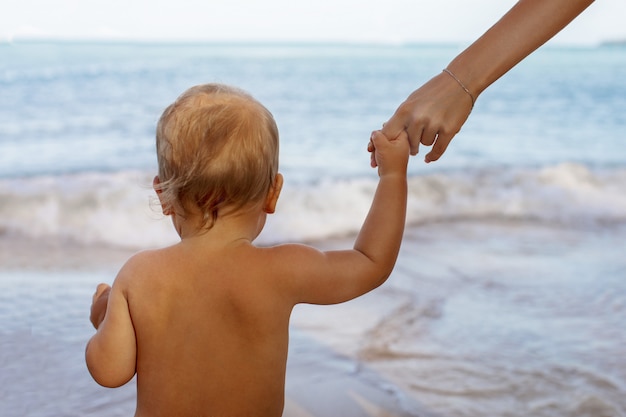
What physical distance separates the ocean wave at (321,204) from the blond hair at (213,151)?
2.78 meters

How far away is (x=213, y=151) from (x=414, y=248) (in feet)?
9.86

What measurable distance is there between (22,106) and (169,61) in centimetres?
994

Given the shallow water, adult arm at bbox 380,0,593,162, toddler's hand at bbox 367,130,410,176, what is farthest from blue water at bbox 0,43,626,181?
toddler's hand at bbox 367,130,410,176

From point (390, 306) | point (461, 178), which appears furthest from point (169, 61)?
point (390, 306)

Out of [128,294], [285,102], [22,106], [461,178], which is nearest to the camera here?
[128,294]

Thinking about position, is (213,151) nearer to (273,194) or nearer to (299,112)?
(273,194)

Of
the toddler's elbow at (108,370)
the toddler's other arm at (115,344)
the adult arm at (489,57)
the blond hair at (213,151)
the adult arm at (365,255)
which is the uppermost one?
the adult arm at (489,57)

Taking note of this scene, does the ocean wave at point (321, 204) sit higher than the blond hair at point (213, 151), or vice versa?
the blond hair at point (213, 151)

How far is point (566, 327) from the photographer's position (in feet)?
10.0

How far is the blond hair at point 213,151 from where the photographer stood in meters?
1.42

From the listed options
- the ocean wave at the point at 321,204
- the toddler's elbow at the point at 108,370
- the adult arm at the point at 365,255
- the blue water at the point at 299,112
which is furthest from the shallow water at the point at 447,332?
the blue water at the point at 299,112

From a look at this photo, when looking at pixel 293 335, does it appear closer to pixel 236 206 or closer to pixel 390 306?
pixel 390 306

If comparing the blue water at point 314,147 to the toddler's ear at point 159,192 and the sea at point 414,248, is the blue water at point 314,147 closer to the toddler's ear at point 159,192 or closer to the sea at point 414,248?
the sea at point 414,248

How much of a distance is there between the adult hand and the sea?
51 cm
